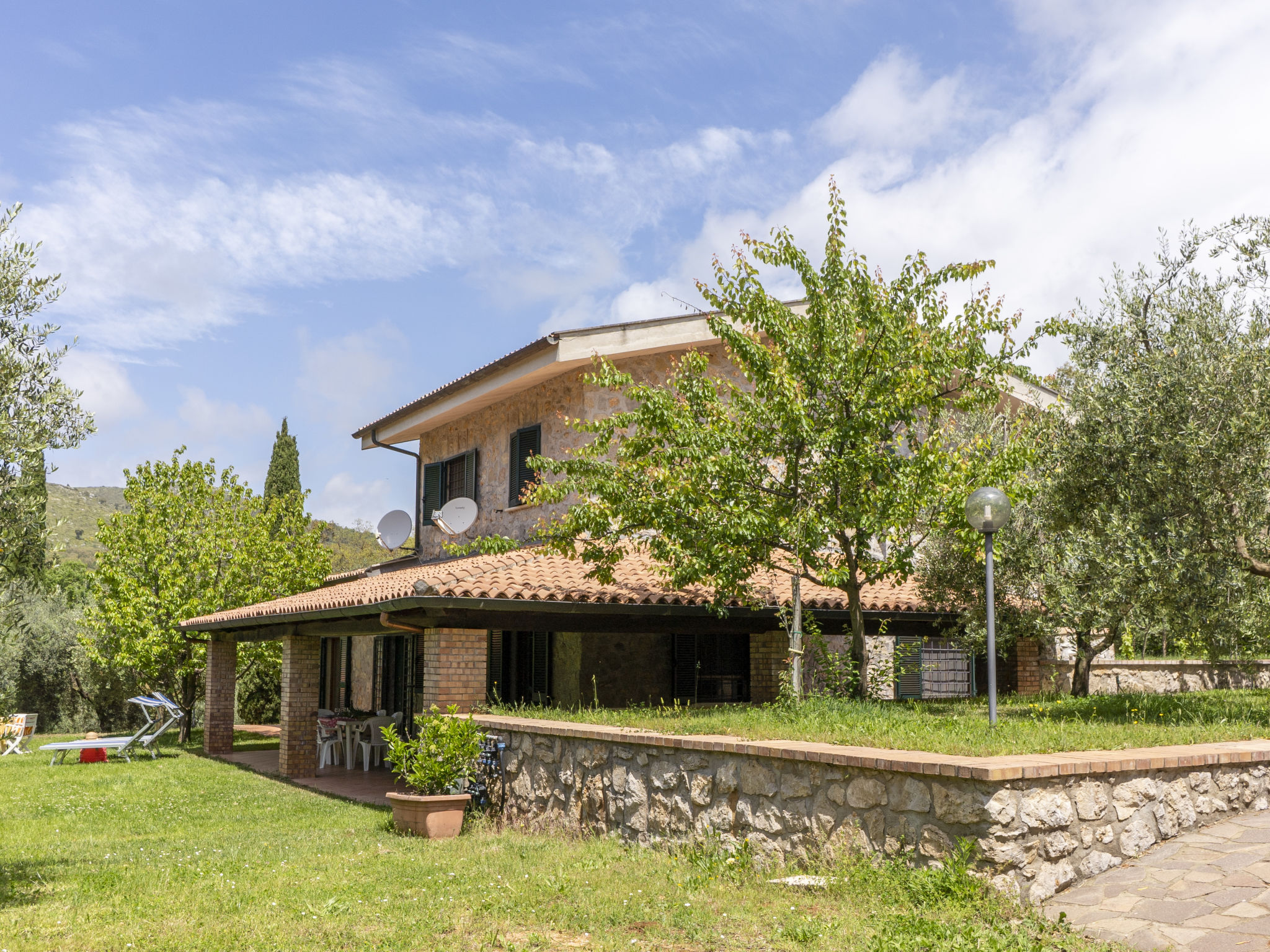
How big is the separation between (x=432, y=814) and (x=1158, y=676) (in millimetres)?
14777

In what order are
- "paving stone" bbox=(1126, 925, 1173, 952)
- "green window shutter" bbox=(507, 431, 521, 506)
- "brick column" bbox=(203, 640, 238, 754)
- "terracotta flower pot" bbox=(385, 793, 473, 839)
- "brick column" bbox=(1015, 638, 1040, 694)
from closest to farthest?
1. "paving stone" bbox=(1126, 925, 1173, 952)
2. "terracotta flower pot" bbox=(385, 793, 473, 839)
3. "green window shutter" bbox=(507, 431, 521, 506)
4. "brick column" bbox=(1015, 638, 1040, 694)
5. "brick column" bbox=(203, 640, 238, 754)

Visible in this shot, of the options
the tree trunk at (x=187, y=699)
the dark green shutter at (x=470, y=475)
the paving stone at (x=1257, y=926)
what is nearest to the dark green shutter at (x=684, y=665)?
the dark green shutter at (x=470, y=475)

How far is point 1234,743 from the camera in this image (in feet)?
26.6

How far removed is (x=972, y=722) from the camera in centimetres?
919

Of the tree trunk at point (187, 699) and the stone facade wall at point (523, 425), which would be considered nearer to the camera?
the stone facade wall at point (523, 425)

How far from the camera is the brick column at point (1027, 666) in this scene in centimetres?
1703

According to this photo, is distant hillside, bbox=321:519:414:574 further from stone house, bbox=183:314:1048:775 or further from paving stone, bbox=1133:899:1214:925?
paving stone, bbox=1133:899:1214:925

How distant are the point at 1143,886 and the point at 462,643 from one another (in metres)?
7.55

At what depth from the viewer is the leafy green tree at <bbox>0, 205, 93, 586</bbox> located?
726cm

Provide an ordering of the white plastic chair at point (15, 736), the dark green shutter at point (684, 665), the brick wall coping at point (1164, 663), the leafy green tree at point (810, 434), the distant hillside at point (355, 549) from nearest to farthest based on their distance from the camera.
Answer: the leafy green tree at point (810, 434) < the dark green shutter at point (684, 665) < the brick wall coping at point (1164, 663) < the white plastic chair at point (15, 736) < the distant hillside at point (355, 549)

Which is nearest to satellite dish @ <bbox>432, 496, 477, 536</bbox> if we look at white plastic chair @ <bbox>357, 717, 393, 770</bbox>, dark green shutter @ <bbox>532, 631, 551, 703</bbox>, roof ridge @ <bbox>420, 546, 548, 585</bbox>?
roof ridge @ <bbox>420, 546, 548, 585</bbox>

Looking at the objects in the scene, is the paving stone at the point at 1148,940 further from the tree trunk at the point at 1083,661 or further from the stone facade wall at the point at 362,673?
the stone facade wall at the point at 362,673

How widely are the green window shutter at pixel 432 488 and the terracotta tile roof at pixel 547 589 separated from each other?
3.91m

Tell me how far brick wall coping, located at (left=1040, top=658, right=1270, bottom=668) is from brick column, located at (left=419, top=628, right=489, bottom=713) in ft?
33.3
